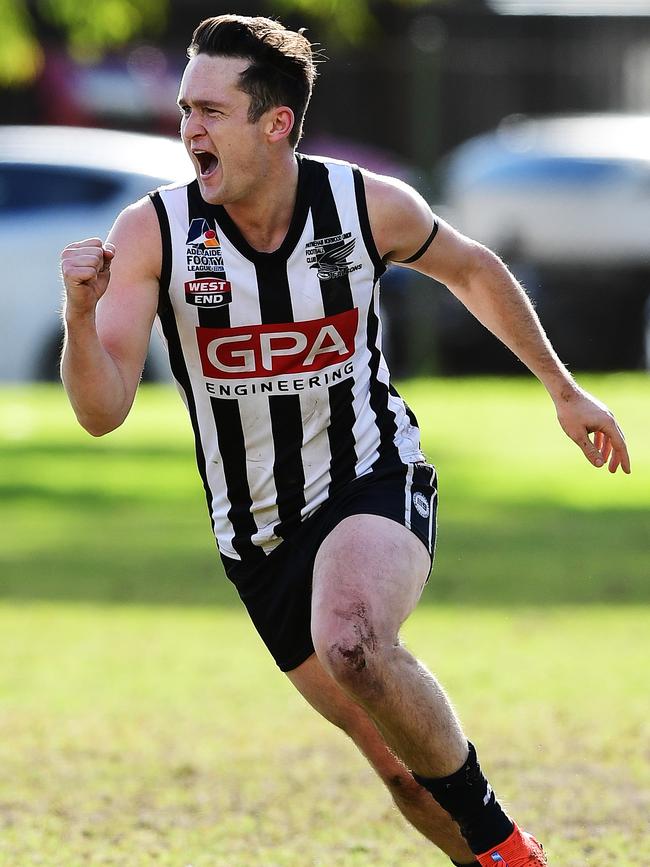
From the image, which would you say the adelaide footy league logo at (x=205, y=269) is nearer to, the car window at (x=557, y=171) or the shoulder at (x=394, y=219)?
the shoulder at (x=394, y=219)

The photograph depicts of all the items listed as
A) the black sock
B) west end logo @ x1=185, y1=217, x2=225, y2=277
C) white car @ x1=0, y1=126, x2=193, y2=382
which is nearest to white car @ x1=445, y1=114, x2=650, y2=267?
white car @ x1=0, y1=126, x2=193, y2=382

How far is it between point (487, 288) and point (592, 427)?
1.55 feet

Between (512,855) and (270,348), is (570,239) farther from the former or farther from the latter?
(512,855)

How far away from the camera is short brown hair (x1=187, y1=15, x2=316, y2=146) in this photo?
15.0ft

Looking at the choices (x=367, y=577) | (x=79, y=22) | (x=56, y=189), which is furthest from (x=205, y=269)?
(x=56, y=189)

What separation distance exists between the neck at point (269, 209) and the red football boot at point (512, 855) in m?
1.61

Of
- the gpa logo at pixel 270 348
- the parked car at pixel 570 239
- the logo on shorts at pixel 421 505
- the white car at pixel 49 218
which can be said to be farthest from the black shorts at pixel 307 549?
the parked car at pixel 570 239

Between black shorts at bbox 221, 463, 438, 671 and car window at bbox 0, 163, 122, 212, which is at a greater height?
black shorts at bbox 221, 463, 438, 671

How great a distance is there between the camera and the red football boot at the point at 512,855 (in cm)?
441

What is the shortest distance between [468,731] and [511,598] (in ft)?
8.74

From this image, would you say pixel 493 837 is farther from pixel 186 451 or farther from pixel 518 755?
pixel 186 451

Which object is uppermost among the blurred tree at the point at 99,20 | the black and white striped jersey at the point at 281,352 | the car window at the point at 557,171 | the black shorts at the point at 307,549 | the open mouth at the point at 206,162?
the open mouth at the point at 206,162

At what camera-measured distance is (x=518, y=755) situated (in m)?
6.45

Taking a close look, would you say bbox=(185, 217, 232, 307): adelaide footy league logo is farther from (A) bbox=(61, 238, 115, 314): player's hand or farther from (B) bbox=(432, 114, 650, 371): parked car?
(B) bbox=(432, 114, 650, 371): parked car
